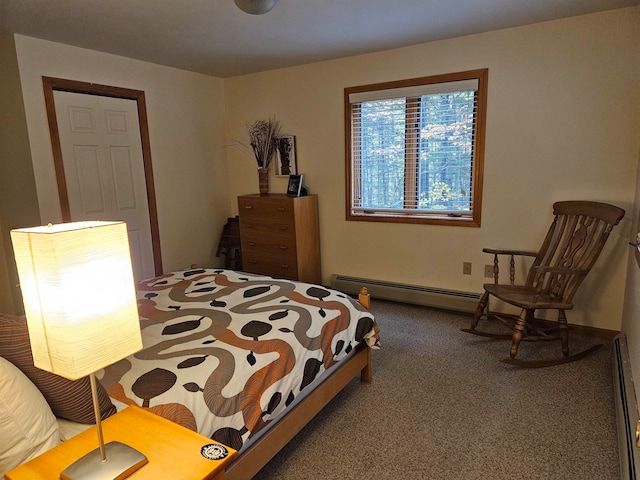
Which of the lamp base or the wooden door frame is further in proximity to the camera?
the wooden door frame

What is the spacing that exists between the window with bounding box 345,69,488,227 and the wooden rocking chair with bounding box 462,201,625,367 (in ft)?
2.01

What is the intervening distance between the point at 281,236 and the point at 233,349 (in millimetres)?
2227

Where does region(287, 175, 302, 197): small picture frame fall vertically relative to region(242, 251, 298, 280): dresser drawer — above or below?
above

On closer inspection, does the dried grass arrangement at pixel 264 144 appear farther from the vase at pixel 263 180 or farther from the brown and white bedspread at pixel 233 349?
the brown and white bedspread at pixel 233 349

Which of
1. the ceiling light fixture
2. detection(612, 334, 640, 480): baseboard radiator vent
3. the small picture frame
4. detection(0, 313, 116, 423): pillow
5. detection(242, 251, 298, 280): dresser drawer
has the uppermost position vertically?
the ceiling light fixture

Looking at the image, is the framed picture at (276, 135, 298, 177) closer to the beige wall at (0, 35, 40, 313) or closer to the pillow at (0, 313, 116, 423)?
the beige wall at (0, 35, 40, 313)

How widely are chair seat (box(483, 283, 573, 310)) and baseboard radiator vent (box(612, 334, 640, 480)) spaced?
1.37ft

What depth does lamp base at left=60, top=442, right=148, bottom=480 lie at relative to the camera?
96 centimetres

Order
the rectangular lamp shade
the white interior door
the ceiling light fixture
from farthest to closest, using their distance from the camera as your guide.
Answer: the white interior door < the ceiling light fixture < the rectangular lamp shade

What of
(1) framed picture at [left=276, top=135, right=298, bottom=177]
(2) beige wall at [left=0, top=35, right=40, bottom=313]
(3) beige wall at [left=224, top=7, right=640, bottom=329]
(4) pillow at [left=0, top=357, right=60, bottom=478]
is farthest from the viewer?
(1) framed picture at [left=276, top=135, right=298, bottom=177]

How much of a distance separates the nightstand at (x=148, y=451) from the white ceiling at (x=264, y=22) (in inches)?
89.9

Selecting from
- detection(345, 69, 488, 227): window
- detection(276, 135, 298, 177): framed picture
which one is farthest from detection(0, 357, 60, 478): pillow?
detection(276, 135, 298, 177): framed picture

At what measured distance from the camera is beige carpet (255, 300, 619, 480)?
1.77 m

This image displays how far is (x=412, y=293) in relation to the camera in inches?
143
